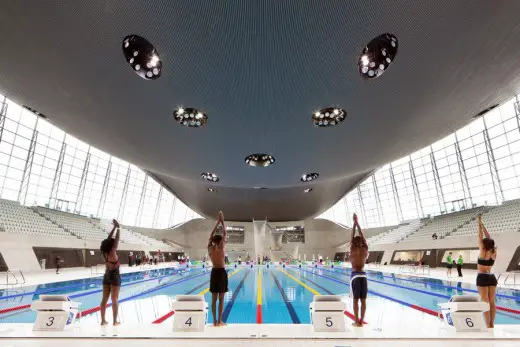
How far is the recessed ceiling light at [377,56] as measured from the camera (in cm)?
693

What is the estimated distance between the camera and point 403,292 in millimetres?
10578

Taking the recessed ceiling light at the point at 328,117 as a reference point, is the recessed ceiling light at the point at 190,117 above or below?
below

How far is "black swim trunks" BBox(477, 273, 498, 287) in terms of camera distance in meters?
4.61

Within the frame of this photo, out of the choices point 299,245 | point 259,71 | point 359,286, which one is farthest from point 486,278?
point 299,245

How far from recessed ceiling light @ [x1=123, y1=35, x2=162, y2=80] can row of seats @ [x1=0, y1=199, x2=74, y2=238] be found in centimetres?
1708

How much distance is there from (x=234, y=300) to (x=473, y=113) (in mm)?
10086

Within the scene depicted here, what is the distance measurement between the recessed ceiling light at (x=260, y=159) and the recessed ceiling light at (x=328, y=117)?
3926 millimetres

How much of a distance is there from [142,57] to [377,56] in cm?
539

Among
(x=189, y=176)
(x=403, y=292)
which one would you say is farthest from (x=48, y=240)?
(x=403, y=292)

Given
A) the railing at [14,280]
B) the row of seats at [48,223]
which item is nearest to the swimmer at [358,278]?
the railing at [14,280]

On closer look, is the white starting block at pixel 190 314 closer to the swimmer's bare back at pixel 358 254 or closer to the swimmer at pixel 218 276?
the swimmer at pixel 218 276

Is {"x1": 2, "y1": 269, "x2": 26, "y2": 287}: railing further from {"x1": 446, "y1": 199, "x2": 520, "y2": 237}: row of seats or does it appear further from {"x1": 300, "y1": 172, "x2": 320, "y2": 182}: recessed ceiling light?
{"x1": 446, "y1": 199, "x2": 520, "y2": 237}: row of seats

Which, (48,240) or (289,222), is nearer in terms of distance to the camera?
(48,240)
